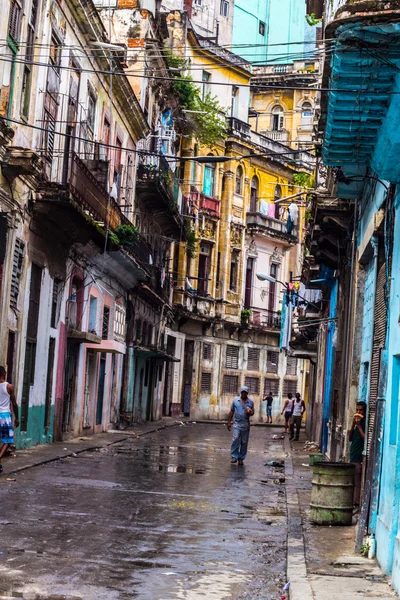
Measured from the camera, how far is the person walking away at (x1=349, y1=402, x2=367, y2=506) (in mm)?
13031

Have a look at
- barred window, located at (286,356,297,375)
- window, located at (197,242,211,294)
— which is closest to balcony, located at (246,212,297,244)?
window, located at (197,242,211,294)

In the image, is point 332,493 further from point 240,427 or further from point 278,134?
point 278,134

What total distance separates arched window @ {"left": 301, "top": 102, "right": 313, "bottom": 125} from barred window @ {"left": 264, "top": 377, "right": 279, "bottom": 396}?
14104mm

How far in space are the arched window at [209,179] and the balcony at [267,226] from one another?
3.15m

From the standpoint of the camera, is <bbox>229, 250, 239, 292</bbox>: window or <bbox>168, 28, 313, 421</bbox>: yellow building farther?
<bbox>229, 250, 239, 292</bbox>: window

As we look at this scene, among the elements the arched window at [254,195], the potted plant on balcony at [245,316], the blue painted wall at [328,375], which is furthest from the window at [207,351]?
the blue painted wall at [328,375]

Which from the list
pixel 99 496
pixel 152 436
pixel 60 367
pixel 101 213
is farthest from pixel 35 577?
pixel 152 436

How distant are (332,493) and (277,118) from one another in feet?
157

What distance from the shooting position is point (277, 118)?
189 ft

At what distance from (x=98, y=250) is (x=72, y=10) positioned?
6187 millimetres

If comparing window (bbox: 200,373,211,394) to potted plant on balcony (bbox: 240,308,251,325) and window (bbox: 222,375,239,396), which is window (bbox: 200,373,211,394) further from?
potted plant on balcony (bbox: 240,308,251,325)

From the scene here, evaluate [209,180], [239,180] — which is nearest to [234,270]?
[239,180]

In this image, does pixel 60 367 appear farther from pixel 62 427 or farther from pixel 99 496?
pixel 99 496

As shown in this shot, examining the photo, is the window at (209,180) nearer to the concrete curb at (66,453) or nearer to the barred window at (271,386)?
the barred window at (271,386)
